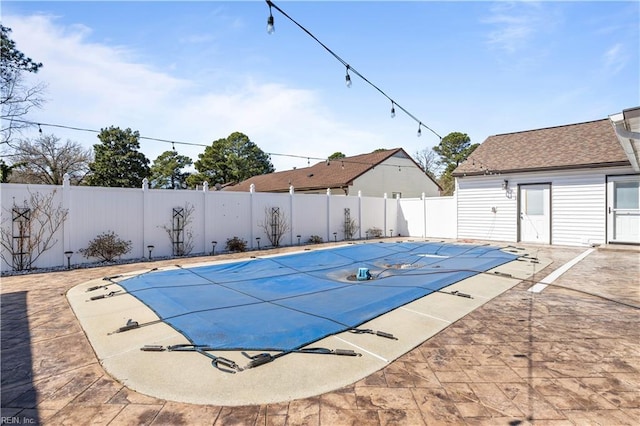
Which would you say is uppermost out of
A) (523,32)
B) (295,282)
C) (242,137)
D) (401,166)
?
(242,137)

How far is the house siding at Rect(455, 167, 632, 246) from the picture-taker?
35.1ft

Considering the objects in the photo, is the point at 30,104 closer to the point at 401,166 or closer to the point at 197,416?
the point at 197,416

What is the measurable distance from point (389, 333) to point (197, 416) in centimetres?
205

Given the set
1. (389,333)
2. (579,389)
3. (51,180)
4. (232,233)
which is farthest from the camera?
(51,180)

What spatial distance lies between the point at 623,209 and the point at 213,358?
1317 centimetres

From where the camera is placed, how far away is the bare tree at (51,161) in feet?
72.3

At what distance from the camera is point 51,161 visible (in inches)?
947

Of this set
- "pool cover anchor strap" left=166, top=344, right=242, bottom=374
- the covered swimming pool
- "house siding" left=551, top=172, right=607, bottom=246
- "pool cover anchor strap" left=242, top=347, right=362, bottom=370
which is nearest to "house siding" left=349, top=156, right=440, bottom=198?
"house siding" left=551, top=172, right=607, bottom=246

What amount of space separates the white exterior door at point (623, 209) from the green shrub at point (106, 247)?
49.1 ft

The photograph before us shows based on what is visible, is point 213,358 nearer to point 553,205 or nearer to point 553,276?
point 553,276

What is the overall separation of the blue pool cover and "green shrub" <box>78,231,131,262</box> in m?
2.78

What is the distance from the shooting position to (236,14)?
567cm

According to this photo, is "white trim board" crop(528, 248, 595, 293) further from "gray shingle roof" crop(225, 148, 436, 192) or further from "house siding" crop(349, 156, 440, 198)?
"house siding" crop(349, 156, 440, 198)

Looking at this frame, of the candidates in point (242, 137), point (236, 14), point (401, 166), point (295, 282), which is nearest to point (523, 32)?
point (236, 14)
